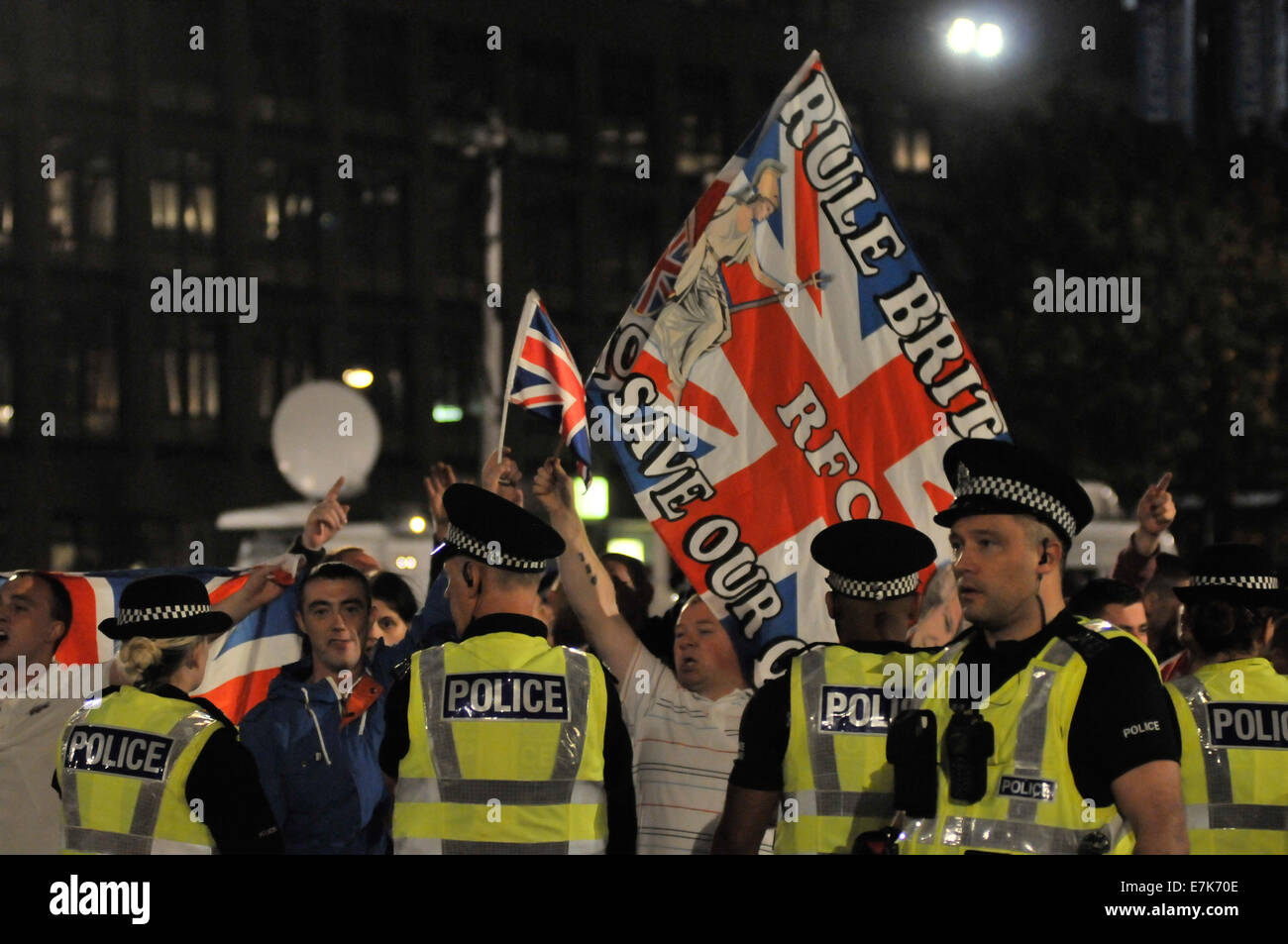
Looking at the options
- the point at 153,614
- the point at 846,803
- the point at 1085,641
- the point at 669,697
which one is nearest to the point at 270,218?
the point at 669,697

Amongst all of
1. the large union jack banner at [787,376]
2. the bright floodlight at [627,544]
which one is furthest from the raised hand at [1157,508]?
the bright floodlight at [627,544]

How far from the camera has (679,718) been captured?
5.63m

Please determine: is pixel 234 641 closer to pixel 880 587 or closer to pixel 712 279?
pixel 712 279

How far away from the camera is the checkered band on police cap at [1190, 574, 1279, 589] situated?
16.3 feet

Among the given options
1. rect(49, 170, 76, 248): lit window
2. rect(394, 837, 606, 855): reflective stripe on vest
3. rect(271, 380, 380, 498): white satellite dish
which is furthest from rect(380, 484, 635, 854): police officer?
rect(49, 170, 76, 248): lit window

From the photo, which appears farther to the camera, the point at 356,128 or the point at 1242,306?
the point at 356,128

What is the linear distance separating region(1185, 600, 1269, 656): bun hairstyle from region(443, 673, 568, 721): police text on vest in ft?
6.43

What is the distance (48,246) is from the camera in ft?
115

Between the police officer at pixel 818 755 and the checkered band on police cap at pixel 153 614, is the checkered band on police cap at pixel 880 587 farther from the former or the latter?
the checkered band on police cap at pixel 153 614

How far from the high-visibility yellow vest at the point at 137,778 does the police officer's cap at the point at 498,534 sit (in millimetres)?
873
